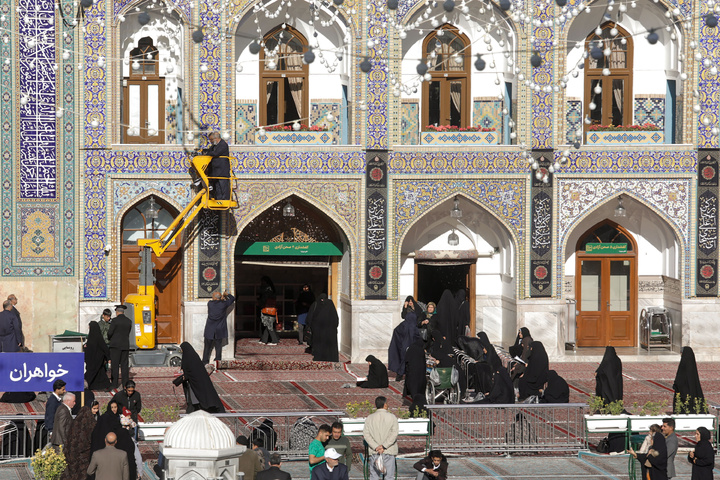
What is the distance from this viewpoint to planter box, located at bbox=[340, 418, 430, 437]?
1477 centimetres

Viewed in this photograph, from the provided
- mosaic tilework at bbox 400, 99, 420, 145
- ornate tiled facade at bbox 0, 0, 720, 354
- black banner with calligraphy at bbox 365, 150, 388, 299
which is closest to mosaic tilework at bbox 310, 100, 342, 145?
ornate tiled facade at bbox 0, 0, 720, 354

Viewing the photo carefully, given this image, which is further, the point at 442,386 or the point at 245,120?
the point at 245,120

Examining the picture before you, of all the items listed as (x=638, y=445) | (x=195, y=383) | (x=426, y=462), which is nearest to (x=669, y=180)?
(x=638, y=445)

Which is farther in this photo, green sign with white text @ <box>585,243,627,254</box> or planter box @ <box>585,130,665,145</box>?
green sign with white text @ <box>585,243,627,254</box>

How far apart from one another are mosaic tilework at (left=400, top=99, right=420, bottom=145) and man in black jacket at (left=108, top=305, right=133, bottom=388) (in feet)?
19.0

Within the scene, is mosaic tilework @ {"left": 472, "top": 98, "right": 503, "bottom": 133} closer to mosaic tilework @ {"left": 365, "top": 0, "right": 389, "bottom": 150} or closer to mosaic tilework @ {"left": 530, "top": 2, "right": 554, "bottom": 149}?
mosaic tilework @ {"left": 530, "top": 2, "right": 554, "bottom": 149}

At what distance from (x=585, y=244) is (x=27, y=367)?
10.6m

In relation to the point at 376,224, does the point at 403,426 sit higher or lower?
lower

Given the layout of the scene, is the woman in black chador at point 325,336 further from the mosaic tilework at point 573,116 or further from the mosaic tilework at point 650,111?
the mosaic tilework at point 650,111

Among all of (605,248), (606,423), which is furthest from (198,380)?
(605,248)

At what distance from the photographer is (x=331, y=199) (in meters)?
21.8

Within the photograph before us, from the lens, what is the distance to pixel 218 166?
21.2 metres

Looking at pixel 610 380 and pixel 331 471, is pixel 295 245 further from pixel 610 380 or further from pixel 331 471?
pixel 331 471

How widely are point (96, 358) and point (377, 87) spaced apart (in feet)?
20.9
